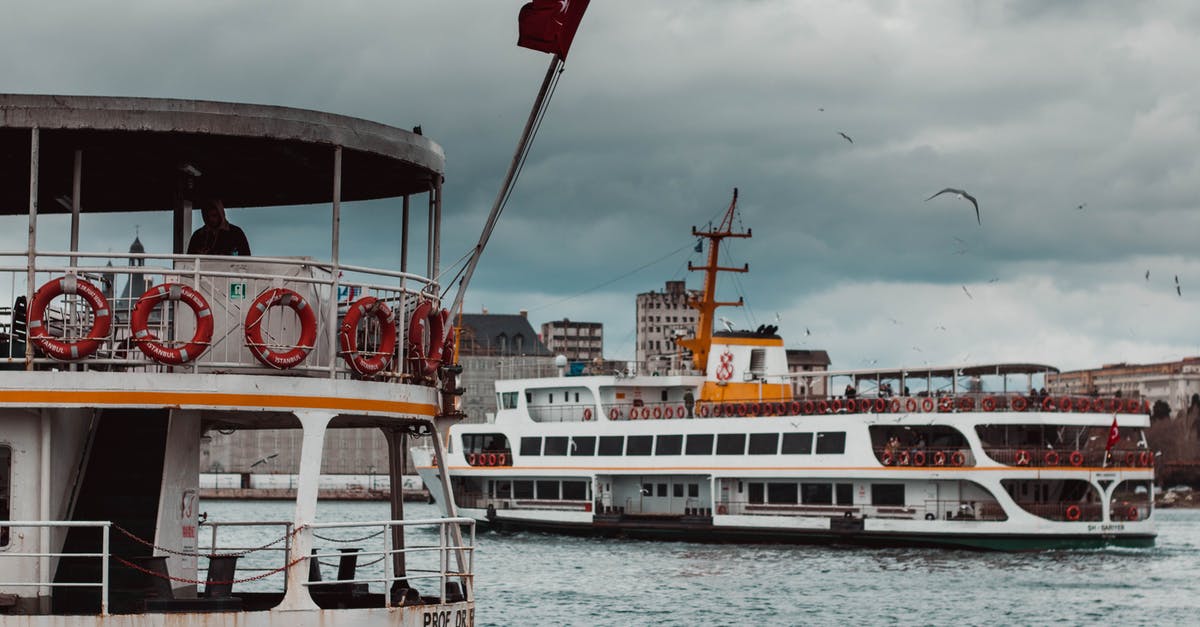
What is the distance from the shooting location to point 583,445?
60406 mm

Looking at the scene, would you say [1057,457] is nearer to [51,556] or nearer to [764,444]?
[764,444]

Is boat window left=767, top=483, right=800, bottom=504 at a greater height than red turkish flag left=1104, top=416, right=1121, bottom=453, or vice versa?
red turkish flag left=1104, top=416, right=1121, bottom=453

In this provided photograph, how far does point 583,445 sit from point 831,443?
1050 cm

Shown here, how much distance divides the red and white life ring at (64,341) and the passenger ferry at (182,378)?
0.02m

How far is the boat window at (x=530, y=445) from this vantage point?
6162 centimetres

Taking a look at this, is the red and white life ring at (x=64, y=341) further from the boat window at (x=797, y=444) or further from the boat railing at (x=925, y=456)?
the boat window at (x=797, y=444)

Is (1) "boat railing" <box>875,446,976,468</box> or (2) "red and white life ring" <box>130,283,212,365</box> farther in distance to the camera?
(1) "boat railing" <box>875,446,976,468</box>

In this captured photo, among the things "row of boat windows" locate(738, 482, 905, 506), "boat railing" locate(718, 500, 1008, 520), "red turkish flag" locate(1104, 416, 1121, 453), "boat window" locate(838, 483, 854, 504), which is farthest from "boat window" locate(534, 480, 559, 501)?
"red turkish flag" locate(1104, 416, 1121, 453)

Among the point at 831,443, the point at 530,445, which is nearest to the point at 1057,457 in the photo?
the point at 831,443

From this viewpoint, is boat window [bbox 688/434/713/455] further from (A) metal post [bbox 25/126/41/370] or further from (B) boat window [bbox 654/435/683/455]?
(A) metal post [bbox 25/126/41/370]

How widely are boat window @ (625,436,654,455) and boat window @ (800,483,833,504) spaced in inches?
252

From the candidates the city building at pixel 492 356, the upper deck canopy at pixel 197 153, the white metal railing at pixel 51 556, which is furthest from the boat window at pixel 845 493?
the city building at pixel 492 356

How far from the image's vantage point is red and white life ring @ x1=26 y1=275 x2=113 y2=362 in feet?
42.2

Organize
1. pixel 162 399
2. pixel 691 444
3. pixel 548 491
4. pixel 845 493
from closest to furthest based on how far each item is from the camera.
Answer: pixel 162 399, pixel 845 493, pixel 691 444, pixel 548 491
